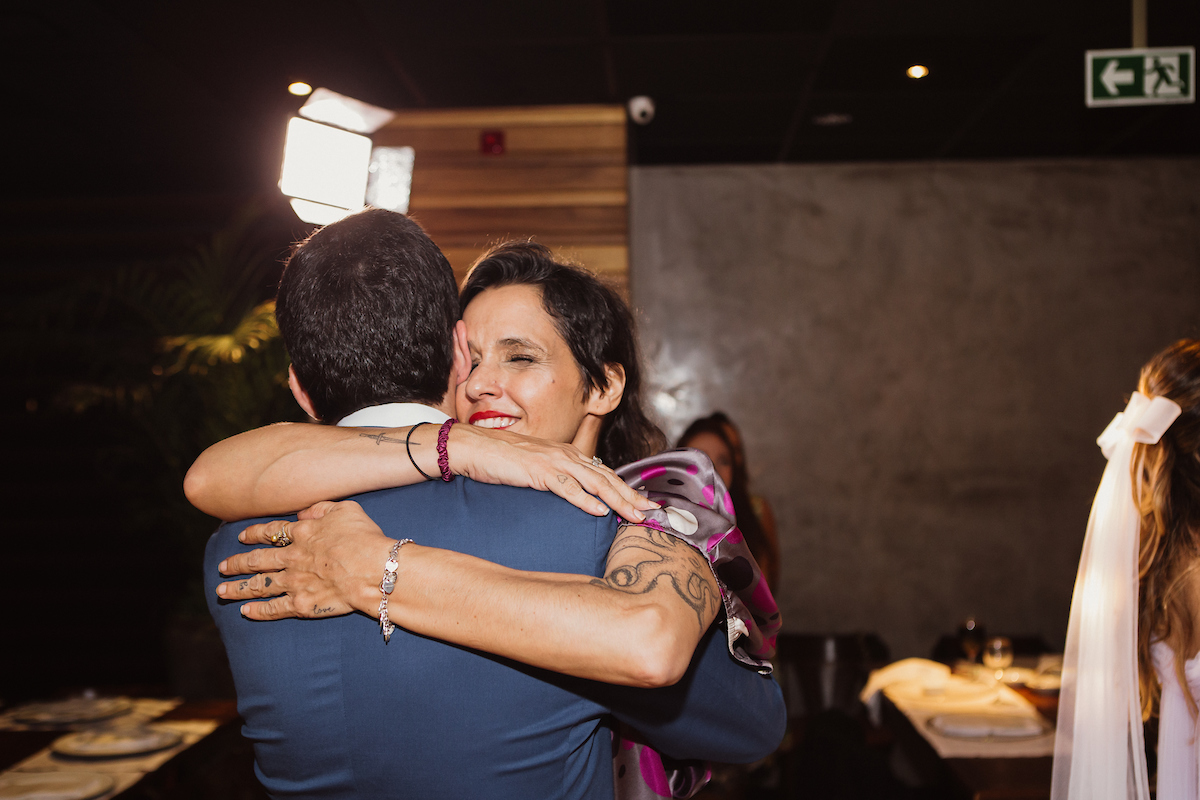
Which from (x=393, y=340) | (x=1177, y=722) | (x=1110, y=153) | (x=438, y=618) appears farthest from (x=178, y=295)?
(x=1110, y=153)

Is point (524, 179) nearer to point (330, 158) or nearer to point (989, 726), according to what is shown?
point (330, 158)

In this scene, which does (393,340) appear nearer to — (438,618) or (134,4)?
(438,618)

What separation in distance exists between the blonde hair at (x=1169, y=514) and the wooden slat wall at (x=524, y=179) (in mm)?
2618

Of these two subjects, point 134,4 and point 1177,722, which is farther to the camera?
point 134,4

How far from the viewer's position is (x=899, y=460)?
5398 mm

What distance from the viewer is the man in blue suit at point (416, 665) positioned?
0.85 m

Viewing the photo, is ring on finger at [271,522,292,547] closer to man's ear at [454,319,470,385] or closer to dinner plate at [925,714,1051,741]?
man's ear at [454,319,470,385]

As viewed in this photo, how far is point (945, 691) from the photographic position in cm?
295

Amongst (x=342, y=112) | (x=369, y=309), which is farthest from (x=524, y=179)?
(x=369, y=309)

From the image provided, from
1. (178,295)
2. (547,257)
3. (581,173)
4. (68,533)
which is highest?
(581,173)

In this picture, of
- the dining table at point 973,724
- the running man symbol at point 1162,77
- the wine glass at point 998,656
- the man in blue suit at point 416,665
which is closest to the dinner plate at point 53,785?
the man in blue suit at point 416,665

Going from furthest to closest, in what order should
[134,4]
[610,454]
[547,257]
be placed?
[134,4] → [610,454] → [547,257]

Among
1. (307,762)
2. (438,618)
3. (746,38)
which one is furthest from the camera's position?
(746,38)

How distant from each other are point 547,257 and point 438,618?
0.89m
